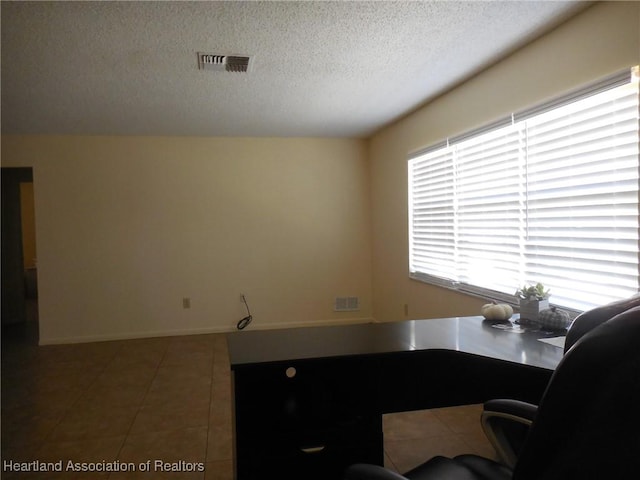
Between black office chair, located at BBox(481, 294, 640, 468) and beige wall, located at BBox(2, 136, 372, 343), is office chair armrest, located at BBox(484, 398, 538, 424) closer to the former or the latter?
black office chair, located at BBox(481, 294, 640, 468)

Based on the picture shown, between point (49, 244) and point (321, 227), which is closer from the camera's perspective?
point (49, 244)

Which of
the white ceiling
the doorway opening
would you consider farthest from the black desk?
the doorway opening

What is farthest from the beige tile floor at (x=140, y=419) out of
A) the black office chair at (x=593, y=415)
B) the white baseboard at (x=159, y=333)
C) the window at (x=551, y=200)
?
the black office chair at (x=593, y=415)

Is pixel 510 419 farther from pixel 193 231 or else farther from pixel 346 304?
pixel 193 231

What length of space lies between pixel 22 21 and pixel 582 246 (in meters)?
3.34

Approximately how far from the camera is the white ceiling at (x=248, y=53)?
6.91ft

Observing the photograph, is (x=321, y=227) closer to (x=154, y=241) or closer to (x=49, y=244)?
(x=154, y=241)

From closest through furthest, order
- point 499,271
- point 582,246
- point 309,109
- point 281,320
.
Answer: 1. point 582,246
2. point 499,271
3. point 309,109
4. point 281,320

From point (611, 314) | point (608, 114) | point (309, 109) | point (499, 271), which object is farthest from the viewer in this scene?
point (309, 109)

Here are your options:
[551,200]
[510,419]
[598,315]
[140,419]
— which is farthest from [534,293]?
[140,419]

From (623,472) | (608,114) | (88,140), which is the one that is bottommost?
(623,472)

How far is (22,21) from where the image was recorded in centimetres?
214

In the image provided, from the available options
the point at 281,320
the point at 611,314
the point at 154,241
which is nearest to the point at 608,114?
the point at 611,314

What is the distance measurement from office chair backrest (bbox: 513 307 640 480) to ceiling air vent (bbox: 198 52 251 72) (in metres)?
2.63
